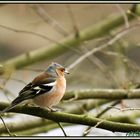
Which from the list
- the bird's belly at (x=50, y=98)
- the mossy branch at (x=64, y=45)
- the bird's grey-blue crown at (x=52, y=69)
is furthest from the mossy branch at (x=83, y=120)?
the mossy branch at (x=64, y=45)

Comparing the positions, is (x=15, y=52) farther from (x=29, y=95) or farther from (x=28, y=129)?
(x=29, y=95)

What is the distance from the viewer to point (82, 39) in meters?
5.66

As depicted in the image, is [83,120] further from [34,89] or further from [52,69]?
[52,69]

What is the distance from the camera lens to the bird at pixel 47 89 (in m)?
3.56

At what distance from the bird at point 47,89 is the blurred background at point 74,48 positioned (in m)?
0.25

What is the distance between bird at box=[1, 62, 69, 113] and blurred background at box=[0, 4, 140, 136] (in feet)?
0.81

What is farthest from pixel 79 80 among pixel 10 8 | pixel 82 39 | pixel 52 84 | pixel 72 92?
pixel 10 8

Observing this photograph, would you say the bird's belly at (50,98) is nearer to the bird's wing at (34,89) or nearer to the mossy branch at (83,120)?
the bird's wing at (34,89)

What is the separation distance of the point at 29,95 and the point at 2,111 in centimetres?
30

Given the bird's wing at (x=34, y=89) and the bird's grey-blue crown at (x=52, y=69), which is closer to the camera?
the bird's wing at (x=34, y=89)

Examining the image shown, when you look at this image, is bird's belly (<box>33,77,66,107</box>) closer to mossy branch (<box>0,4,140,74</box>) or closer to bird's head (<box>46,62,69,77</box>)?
bird's head (<box>46,62,69,77</box>)

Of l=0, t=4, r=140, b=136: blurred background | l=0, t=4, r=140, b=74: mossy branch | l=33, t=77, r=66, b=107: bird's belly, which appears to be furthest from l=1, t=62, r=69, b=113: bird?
l=0, t=4, r=140, b=74: mossy branch

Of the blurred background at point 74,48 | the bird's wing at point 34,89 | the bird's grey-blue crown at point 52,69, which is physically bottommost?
the blurred background at point 74,48

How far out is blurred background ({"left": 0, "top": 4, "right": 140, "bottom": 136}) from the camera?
16.5ft
